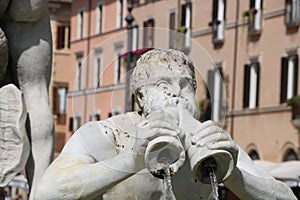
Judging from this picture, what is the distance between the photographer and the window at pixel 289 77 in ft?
153

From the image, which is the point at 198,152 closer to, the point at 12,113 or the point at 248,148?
the point at 12,113

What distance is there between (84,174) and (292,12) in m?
43.3

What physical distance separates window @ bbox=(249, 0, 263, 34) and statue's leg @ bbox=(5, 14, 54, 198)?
1709 inches

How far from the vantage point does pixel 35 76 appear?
6469 mm

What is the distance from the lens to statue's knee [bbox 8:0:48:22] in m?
6.37

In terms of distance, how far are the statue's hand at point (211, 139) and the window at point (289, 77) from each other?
42036 mm

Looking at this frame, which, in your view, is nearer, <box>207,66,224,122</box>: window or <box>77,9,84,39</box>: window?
<box>207,66,224,122</box>: window

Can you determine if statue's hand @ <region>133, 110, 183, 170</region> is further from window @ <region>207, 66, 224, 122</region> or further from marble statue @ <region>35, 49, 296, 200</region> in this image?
window @ <region>207, 66, 224, 122</region>

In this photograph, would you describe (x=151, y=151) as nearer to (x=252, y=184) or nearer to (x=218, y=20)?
(x=252, y=184)

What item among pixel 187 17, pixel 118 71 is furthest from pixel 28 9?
pixel 187 17

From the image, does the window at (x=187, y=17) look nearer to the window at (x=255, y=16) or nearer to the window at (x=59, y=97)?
the window at (x=255, y=16)

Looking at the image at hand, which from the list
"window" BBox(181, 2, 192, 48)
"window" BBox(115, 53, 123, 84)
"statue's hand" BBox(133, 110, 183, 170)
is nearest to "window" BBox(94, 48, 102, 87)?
"window" BBox(115, 53, 123, 84)

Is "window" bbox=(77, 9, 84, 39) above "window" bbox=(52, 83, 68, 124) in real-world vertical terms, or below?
above

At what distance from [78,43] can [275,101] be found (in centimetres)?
1291
